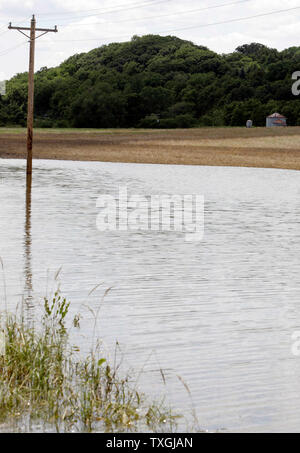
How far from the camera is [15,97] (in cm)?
15238

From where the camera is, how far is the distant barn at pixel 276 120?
121188mm

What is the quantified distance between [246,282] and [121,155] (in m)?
51.4

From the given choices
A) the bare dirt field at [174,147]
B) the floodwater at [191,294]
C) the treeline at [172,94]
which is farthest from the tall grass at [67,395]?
the treeline at [172,94]

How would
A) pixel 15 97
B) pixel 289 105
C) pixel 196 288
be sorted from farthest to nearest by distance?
pixel 15 97
pixel 289 105
pixel 196 288

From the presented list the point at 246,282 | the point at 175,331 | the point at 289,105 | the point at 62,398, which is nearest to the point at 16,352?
the point at 62,398

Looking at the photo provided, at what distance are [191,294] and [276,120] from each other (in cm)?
11283

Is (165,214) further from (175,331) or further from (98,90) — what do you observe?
(98,90)

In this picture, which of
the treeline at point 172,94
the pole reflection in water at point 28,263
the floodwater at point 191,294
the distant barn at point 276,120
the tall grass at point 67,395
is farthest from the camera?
the treeline at point 172,94

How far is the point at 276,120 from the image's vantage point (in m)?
123

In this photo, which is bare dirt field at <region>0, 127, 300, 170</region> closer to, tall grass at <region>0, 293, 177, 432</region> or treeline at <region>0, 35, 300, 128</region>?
treeline at <region>0, 35, 300, 128</region>

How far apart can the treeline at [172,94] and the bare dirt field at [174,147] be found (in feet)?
99.8

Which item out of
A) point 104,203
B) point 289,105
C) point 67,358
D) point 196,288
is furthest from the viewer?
point 289,105

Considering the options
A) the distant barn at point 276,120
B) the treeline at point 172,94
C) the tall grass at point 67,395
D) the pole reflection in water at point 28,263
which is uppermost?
the treeline at point 172,94

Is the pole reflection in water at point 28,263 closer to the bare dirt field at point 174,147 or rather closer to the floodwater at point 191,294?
the floodwater at point 191,294
